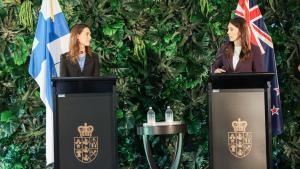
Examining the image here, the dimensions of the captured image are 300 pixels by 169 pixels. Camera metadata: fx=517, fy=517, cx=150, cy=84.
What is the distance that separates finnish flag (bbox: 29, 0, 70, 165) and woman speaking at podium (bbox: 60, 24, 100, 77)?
2.70ft

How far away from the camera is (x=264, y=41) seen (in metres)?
5.74

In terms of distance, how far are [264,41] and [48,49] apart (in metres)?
2.36

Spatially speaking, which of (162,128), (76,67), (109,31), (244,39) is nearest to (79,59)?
(76,67)

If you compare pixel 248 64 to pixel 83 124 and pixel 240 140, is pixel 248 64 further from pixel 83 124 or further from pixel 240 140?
pixel 83 124

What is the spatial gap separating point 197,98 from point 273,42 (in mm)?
1125

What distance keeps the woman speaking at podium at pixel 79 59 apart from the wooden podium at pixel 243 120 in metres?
1.15

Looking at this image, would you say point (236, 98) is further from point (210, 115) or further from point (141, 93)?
point (141, 93)

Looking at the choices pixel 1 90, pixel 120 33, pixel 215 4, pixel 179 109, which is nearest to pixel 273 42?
pixel 215 4

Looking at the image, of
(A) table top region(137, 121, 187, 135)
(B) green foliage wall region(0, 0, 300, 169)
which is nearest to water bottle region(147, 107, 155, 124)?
(A) table top region(137, 121, 187, 135)

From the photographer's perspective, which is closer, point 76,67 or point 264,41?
point 76,67

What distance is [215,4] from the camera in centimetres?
605

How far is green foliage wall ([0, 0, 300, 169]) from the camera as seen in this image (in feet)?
19.0

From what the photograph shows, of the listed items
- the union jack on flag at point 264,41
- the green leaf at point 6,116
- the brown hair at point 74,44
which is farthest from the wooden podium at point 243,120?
the green leaf at point 6,116

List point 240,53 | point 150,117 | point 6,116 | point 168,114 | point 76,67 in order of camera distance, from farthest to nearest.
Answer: point 6,116 → point 168,114 → point 150,117 → point 240,53 → point 76,67
